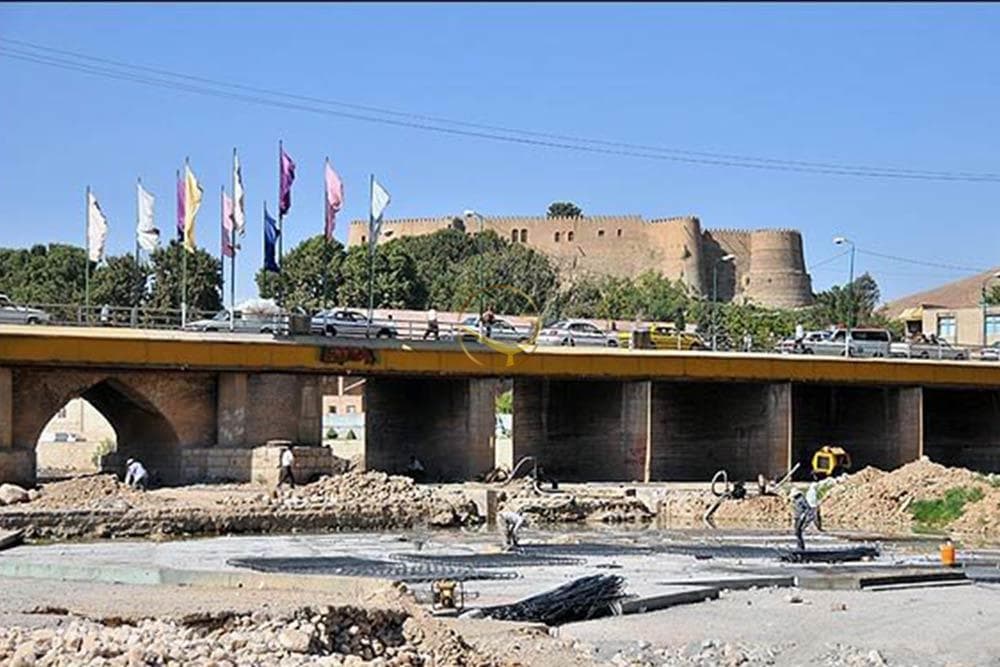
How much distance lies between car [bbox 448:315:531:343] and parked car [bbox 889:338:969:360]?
13.9m

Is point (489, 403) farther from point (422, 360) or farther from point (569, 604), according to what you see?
point (569, 604)

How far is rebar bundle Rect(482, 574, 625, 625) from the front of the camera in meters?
21.9

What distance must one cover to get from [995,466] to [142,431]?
106 feet

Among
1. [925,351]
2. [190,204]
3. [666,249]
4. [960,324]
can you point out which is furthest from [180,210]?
[666,249]

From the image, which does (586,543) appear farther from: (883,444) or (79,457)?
(79,457)

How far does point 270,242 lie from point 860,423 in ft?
73.9

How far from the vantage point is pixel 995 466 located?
6372cm

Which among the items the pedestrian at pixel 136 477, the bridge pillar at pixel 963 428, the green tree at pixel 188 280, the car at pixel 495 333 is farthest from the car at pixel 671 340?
the green tree at pixel 188 280

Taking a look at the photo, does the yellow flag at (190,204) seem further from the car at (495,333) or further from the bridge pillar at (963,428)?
the bridge pillar at (963,428)

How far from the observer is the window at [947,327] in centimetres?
9206

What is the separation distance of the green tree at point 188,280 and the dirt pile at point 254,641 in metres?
68.0

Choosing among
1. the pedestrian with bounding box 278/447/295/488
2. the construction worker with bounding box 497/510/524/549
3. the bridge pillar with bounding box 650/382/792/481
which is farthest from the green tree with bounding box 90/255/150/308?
the construction worker with bounding box 497/510/524/549

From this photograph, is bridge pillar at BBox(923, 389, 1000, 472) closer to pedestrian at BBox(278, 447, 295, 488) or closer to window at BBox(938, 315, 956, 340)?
window at BBox(938, 315, 956, 340)

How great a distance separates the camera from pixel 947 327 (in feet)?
304
